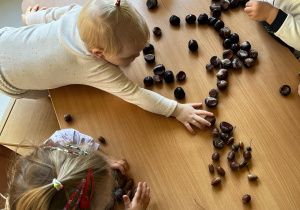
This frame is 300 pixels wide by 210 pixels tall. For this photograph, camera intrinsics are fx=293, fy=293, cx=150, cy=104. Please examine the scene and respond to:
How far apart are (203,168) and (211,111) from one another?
0.62 ft

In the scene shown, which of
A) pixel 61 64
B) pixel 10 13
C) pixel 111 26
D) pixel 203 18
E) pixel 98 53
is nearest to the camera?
pixel 111 26

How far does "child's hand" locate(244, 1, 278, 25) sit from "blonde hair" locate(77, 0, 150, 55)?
0.43m

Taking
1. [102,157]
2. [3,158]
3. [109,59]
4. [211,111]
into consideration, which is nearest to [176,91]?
[211,111]

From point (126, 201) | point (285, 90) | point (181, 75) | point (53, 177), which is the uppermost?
point (285, 90)

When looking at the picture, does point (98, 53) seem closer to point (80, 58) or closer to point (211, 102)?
point (80, 58)

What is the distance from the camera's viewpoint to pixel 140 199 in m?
0.78

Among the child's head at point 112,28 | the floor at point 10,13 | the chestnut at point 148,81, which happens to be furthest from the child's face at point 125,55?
the floor at point 10,13

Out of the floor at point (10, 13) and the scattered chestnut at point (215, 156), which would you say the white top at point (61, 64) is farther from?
the floor at point (10, 13)

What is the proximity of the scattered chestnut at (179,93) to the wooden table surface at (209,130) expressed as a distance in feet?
0.08

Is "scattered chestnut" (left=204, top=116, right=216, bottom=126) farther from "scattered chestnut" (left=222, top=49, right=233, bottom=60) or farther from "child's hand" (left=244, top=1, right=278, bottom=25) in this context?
"child's hand" (left=244, top=1, right=278, bottom=25)

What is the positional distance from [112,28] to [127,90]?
0.75 feet

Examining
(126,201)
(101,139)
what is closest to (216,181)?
(126,201)

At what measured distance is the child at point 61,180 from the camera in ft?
2.07

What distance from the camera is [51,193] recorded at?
0.63 m
